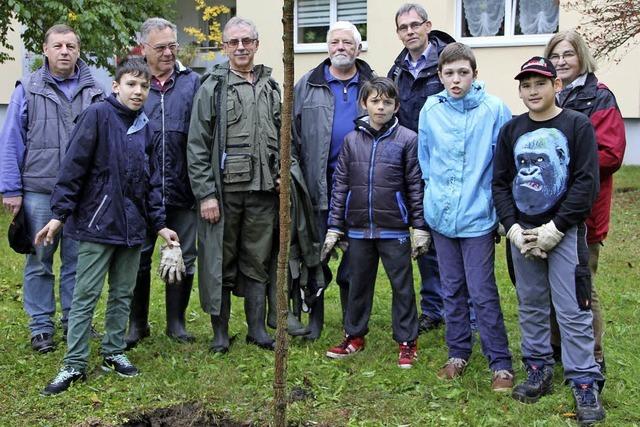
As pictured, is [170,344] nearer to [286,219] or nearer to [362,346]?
[362,346]

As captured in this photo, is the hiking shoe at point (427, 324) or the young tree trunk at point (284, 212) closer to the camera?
the young tree trunk at point (284, 212)

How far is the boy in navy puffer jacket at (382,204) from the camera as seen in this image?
4.98 metres

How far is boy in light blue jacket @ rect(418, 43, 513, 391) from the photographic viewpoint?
4605mm

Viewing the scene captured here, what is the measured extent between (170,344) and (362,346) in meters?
1.38

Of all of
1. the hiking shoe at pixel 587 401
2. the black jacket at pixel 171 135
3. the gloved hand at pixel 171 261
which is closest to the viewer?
the hiking shoe at pixel 587 401

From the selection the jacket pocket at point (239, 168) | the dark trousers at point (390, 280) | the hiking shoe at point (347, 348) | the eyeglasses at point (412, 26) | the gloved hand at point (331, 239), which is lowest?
the hiking shoe at point (347, 348)

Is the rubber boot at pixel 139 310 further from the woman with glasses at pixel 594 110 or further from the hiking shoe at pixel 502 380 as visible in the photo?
the woman with glasses at pixel 594 110

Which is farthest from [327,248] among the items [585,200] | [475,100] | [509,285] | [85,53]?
[85,53]

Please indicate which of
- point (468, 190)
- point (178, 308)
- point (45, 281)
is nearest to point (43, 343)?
point (45, 281)

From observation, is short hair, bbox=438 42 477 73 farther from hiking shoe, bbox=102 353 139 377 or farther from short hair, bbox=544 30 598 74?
hiking shoe, bbox=102 353 139 377

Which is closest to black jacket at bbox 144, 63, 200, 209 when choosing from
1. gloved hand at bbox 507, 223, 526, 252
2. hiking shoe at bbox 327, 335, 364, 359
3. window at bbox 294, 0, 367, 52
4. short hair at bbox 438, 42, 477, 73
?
hiking shoe at bbox 327, 335, 364, 359

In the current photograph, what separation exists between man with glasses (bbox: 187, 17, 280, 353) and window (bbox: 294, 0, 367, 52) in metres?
10.8

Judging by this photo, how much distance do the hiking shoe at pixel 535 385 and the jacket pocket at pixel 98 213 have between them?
103 inches

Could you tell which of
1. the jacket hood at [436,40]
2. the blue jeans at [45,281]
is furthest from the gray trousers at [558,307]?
the blue jeans at [45,281]
